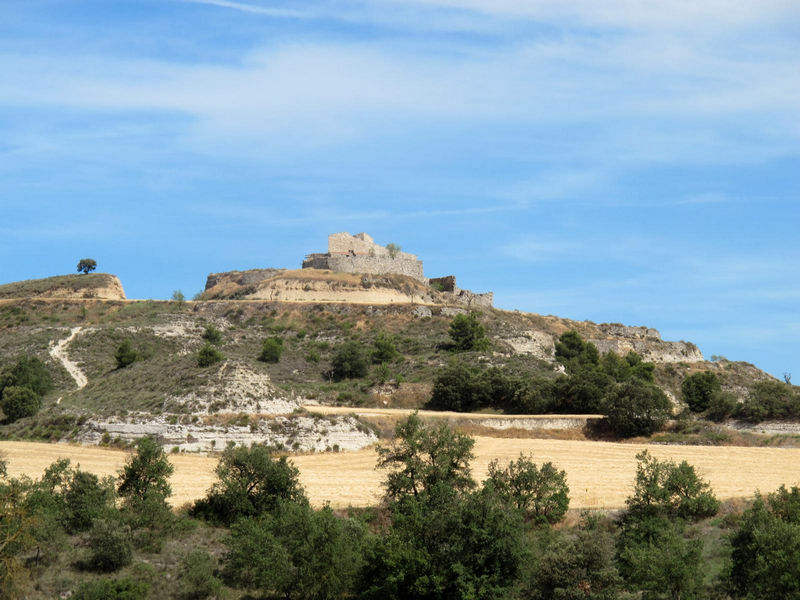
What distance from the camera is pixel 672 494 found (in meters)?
35.0

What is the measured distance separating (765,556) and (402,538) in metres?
10.1

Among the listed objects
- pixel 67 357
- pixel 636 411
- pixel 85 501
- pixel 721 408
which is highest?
pixel 67 357

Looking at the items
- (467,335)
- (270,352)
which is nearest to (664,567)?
(270,352)

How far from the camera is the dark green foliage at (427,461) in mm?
34906

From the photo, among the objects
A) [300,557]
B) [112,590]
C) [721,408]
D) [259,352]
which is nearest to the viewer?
[112,590]

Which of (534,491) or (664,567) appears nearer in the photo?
(664,567)

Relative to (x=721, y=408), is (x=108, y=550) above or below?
below

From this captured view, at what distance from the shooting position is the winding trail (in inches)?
2621

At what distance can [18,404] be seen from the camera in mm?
55750

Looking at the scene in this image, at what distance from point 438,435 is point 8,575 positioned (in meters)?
15.1

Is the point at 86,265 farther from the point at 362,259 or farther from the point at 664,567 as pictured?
the point at 664,567

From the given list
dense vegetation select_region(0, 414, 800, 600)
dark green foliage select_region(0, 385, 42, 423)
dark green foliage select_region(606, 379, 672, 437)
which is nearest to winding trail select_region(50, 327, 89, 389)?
dark green foliage select_region(0, 385, 42, 423)

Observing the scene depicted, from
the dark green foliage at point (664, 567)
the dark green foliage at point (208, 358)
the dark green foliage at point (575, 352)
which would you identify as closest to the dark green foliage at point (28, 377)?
the dark green foliage at point (208, 358)

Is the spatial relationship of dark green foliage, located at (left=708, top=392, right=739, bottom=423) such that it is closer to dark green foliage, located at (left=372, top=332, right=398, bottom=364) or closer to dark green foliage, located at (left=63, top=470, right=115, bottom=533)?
dark green foliage, located at (left=372, top=332, right=398, bottom=364)
